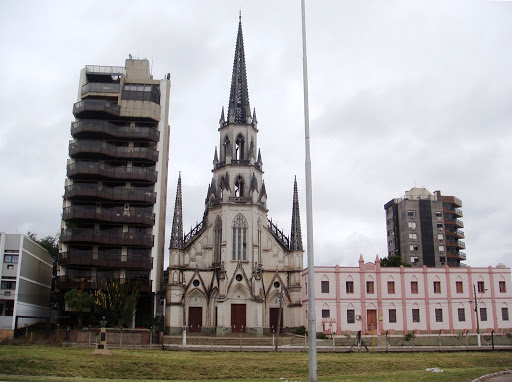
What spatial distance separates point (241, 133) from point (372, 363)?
42.3 metres

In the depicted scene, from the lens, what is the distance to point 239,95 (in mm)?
73312

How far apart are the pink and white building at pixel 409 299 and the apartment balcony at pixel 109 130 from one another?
25747mm

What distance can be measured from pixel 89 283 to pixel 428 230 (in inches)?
2466

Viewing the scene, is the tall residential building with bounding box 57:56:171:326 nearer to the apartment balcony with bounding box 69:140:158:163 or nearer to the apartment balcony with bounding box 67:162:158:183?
the apartment balcony with bounding box 69:140:158:163

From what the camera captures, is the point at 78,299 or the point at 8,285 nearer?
the point at 78,299

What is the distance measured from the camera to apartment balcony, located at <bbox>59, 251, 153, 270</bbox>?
62.7 metres

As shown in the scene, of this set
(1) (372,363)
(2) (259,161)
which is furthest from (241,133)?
(1) (372,363)

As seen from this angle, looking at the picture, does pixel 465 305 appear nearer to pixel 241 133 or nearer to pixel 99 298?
pixel 241 133

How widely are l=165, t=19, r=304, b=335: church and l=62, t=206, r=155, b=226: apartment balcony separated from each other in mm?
3485

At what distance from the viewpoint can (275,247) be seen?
2675 inches

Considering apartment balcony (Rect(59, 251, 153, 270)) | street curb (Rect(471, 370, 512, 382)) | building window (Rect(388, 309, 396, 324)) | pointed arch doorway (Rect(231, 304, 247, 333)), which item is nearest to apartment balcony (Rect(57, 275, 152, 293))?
apartment balcony (Rect(59, 251, 153, 270))

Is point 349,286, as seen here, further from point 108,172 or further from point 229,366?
point 229,366

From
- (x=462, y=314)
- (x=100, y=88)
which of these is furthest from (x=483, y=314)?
(x=100, y=88)

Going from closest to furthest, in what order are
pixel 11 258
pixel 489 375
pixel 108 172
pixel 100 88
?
1. pixel 489 375
2. pixel 11 258
3. pixel 108 172
4. pixel 100 88
